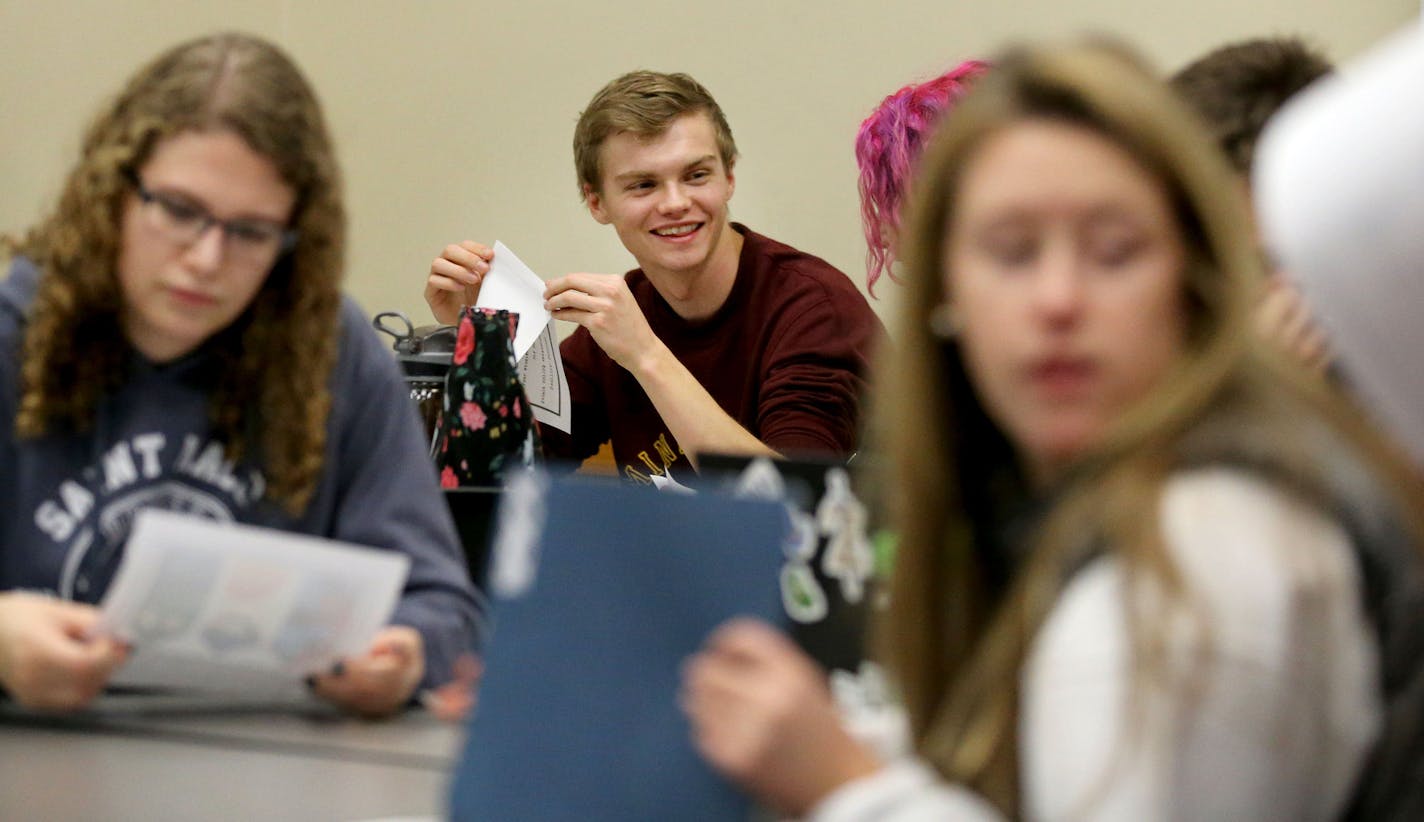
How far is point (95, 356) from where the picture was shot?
54.2 inches

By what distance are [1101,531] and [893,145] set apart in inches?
65.2

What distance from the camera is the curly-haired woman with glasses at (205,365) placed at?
1296 millimetres

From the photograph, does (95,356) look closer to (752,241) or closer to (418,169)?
(752,241)

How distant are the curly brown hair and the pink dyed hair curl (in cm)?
101

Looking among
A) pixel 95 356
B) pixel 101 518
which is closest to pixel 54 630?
pixel 101 518

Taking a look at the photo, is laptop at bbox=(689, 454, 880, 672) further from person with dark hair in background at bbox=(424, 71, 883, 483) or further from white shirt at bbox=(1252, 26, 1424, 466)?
person with dark hair in background at bbox=(424, 71, 883, 483)

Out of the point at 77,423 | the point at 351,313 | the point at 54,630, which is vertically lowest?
the point at 54,630

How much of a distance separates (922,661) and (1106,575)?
0.16 m

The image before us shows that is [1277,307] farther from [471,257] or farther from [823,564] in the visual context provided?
[471,257]

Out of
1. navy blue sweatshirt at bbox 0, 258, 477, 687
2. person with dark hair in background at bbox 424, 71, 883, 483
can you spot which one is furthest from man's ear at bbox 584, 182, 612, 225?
navy blue sweatshirt at bbox 0, 258, 477, 687

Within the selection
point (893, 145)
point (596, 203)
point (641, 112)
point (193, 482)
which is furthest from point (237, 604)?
point (596, 203)

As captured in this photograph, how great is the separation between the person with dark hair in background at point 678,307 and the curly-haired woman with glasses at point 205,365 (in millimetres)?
917

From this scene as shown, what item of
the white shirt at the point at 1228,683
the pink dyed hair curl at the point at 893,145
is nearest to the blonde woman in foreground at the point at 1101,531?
the white shirt at the point at 1228,683

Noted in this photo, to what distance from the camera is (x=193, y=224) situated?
50.6 inches
